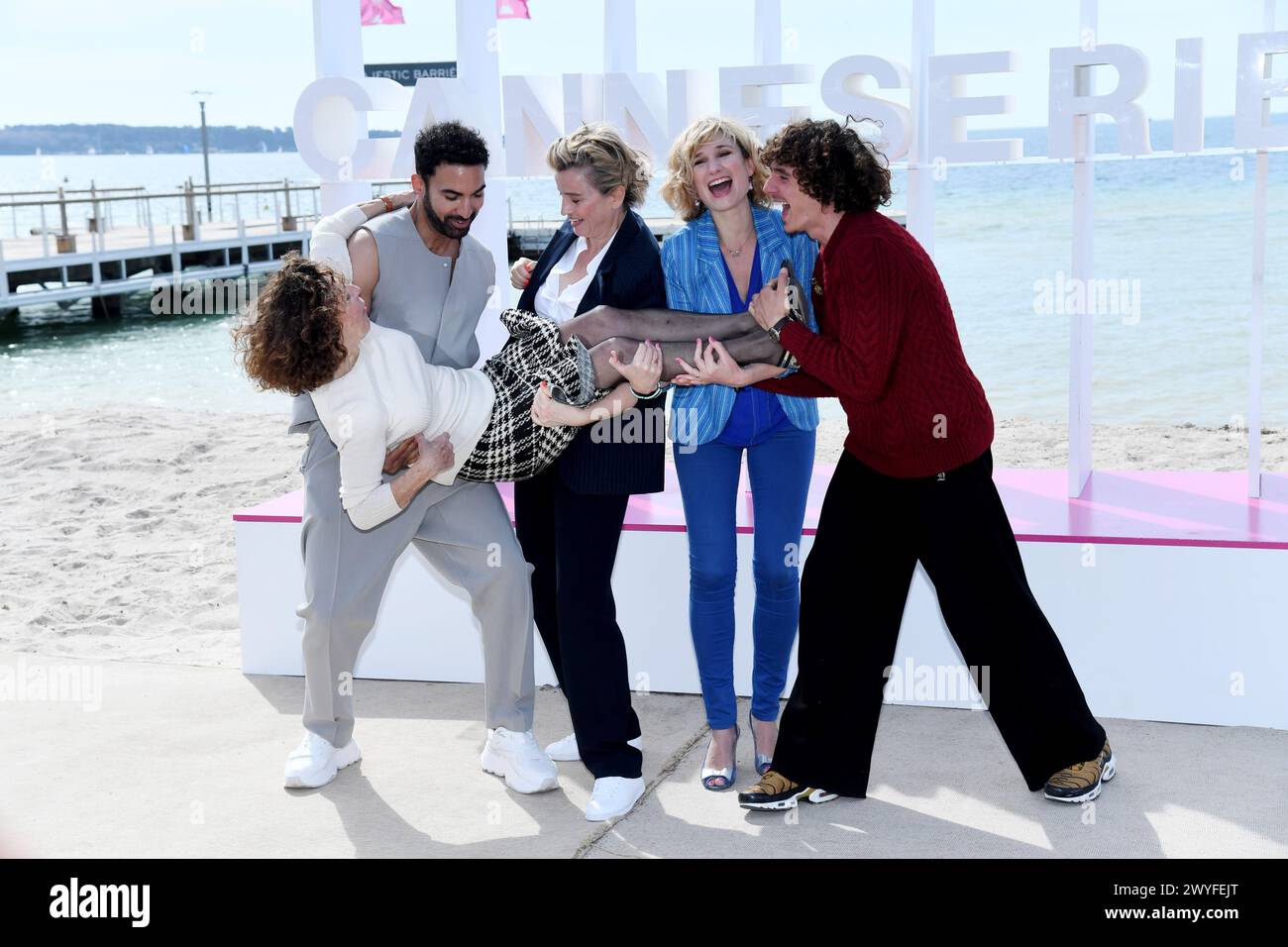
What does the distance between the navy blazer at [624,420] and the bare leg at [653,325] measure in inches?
1.8

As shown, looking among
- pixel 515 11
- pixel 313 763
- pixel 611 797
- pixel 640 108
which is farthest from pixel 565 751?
pixel 515 11

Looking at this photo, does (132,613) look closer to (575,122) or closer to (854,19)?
(575,122)

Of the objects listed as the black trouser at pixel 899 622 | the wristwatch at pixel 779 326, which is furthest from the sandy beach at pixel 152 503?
the wristwatch at pixel 779 326

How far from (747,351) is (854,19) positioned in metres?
32.4

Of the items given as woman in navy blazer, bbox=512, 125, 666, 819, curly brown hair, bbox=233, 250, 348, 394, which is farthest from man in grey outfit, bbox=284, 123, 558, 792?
curly brown hair, bbox=233, 250, 348, 394

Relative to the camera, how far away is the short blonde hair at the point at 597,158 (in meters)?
3.25

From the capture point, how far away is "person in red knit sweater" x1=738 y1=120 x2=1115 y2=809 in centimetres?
308

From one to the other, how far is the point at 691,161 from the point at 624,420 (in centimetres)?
69

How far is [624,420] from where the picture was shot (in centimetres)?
338

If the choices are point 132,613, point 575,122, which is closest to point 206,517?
point 132,613

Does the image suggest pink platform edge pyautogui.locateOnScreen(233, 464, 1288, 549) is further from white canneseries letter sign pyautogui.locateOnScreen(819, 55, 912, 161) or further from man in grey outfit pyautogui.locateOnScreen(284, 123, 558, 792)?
white canneseries letter sign pyautogui.locateOnScreen(819, 55, 912, 161)

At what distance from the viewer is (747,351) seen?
3326mm

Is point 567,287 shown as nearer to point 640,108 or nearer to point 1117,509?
point 640,108

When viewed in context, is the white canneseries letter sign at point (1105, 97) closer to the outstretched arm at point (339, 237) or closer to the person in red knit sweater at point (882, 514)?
the person in red knit sweater at point (882, 514)
